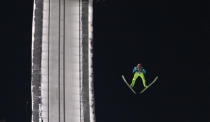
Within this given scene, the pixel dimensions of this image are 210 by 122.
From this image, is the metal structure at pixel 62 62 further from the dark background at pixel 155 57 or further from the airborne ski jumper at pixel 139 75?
the airborne ski jumper at pixel 139 75

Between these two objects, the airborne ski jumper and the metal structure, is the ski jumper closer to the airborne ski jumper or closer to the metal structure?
the airborne ski jumper

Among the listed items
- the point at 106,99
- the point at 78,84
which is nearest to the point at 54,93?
the point at 78,84

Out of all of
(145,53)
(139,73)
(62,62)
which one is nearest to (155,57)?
(145,53)

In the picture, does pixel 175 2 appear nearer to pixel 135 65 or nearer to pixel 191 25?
pixel 191 25

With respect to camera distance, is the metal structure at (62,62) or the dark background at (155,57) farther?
the dark background at (155,57)

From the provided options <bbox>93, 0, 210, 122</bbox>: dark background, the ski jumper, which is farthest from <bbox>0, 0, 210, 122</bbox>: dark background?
the ski jumper

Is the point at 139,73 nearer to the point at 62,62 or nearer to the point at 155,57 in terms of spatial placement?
the point at 155,57

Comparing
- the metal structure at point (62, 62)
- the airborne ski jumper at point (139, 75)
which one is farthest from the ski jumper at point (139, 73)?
the metal structure at point (62, 62)
